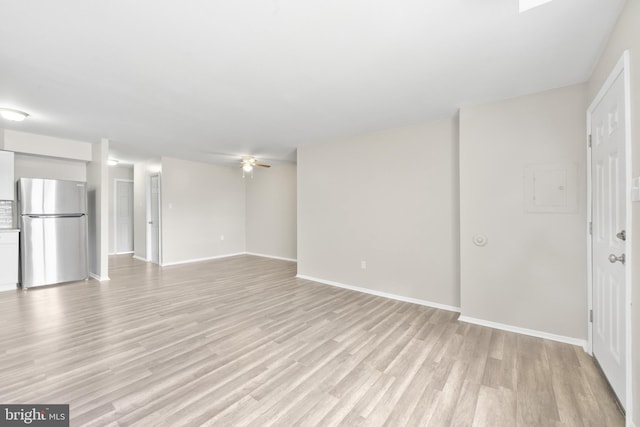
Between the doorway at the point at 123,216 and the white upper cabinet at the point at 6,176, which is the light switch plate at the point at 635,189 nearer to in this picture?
the white upper cabinet at the point at 6,176

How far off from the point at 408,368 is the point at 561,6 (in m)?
2.61

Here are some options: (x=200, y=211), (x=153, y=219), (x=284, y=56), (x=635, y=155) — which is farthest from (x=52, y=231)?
(x=635, y=155)

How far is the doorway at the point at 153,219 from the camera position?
6.35 meters

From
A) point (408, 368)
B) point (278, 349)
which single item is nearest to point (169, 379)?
point (278, 349)

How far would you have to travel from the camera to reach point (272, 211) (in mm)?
7160

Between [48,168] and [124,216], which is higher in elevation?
[48,168]

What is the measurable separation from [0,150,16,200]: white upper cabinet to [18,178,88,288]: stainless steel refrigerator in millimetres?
102

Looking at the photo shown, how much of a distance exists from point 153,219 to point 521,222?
7.20 meters

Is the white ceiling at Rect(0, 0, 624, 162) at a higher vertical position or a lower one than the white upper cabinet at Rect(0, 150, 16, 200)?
higher


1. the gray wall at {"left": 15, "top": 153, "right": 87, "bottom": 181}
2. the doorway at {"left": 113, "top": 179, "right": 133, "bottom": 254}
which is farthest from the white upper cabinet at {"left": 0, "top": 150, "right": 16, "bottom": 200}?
the doorway at {"left": 113, "top": 179, "right": 133, "bottom": 254}

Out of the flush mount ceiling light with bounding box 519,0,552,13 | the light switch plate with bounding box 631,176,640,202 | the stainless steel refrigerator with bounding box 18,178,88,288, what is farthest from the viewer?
the stainless steel refrigerator with bounding box 18,178,88,288

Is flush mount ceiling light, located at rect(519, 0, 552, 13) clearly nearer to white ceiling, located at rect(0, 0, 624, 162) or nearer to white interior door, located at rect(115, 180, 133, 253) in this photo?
white ceiling, located at rect(0, 0, 624, 162)

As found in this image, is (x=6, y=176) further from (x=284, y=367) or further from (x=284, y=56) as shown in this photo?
(x=284, y=367)

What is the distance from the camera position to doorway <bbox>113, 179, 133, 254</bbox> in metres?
7.44
